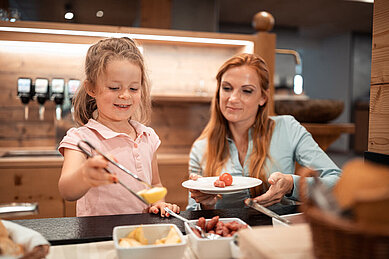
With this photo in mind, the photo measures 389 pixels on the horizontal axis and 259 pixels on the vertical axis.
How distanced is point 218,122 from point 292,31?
29.7 feet

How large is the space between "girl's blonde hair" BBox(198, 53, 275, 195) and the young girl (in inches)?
14.2

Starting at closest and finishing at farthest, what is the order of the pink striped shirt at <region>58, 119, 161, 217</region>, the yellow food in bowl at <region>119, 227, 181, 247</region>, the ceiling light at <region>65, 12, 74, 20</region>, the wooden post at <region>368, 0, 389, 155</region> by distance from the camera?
the yellow food in bowl at <region>119, 227, 181, 247</region>
the wooden post at <region>368, 0, 389, 155</region>
the pink striped shirt at <region>58, 119, 161, 217</region>
the ceiling light at <region>65, 12, 74, 20</region>

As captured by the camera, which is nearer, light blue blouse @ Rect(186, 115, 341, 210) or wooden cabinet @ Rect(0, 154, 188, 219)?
light blue blouse @ Rect(186, 115, 341, 210)

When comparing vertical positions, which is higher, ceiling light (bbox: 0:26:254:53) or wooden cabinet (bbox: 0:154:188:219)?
ceiling light (bbox: 0:26:254:53)

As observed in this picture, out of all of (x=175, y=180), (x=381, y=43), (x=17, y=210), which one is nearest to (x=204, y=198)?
(x=17, y=210)

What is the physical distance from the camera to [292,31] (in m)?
10.3

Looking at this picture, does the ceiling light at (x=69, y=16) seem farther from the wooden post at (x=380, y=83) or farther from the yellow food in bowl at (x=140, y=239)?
the yellow food in bowl at (x=140, y=239)

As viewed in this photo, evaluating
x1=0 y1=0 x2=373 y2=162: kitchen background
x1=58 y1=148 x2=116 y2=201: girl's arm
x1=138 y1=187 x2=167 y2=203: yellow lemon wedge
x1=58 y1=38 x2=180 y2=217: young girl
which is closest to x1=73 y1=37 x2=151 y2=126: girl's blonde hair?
x1=58 y1=38 x2=180 y2=217: young girl

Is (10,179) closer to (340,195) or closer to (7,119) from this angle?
(7,119)

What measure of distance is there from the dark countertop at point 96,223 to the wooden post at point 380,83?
447 millimetres

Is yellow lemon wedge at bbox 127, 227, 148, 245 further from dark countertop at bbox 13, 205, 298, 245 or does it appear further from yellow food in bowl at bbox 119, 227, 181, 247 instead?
dark countertop at bbox 13, 205, 298, 245

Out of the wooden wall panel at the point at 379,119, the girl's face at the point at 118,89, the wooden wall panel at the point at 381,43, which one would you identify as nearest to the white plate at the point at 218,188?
the girl's face at the point at 118,89

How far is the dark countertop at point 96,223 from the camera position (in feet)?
3.41

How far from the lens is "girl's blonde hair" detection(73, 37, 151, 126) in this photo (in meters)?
1.49
